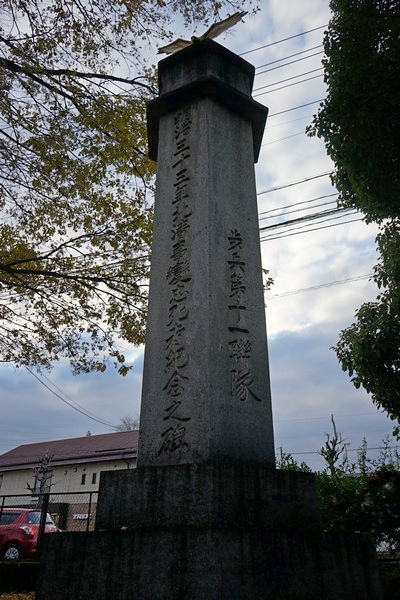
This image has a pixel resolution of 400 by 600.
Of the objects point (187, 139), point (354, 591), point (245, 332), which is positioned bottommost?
point (354, 591)

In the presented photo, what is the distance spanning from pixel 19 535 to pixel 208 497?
36.2 ft

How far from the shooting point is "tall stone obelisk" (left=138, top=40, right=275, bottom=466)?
3195mm

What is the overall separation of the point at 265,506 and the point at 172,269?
6.63 feet

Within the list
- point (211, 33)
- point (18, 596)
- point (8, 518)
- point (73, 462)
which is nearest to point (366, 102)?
point (211, 33)

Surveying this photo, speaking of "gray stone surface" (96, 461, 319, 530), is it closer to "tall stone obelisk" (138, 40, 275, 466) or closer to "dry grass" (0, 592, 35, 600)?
"tall stone obelisk" (138, 40, 275, 466)

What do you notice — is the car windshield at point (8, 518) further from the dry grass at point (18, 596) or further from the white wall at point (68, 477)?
the white wall at point (68, 477)

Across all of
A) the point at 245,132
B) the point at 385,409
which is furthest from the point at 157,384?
the point at 385,409

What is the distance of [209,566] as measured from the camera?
236 centimetres

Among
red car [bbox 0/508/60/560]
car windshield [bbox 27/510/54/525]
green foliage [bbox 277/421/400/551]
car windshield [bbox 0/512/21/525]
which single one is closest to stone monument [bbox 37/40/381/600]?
green foliage [bbox 277/421/400/551]

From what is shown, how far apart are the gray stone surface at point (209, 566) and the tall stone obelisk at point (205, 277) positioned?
2.00 ft

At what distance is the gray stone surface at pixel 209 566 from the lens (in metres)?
2.38

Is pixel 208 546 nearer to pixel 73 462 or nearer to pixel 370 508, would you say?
pixel 370 508

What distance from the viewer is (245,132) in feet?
15.1

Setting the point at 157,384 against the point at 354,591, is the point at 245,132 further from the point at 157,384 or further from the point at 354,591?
the point at 354,591
